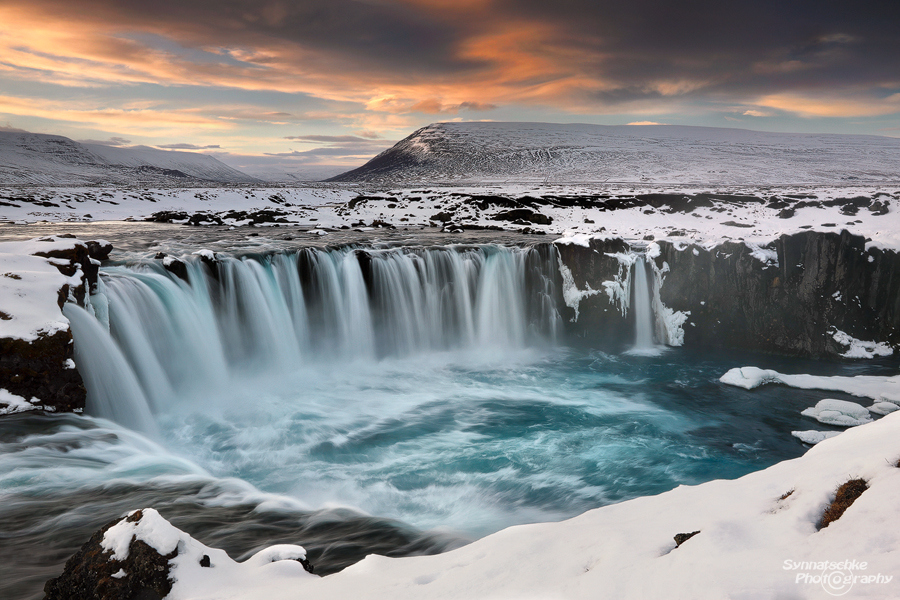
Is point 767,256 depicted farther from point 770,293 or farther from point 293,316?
point 293,316

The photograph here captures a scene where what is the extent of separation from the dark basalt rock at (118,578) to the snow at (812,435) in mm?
10819

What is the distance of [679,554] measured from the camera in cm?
286

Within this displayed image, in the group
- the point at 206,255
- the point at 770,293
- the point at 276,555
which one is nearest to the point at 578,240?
the point at 770,293

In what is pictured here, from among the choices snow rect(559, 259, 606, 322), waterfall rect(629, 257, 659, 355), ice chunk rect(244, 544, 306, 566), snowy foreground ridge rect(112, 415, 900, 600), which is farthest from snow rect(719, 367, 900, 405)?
ice chunk rect(244, 544, 306, 566)

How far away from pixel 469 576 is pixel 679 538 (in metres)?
1.30

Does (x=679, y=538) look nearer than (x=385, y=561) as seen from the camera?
Yes

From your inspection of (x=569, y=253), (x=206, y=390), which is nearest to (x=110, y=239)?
(x=206, y=390)

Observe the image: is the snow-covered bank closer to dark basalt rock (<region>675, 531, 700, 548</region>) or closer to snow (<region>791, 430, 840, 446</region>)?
→ snow (<region>791, 430, 840, 446</region>)

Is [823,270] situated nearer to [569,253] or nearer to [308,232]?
[569,253]

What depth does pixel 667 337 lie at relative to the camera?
645 inches

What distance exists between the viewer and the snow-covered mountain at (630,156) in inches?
4038

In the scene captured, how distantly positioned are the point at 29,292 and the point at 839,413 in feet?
48.9

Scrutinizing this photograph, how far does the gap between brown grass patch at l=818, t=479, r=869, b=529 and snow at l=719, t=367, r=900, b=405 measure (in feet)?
35.5

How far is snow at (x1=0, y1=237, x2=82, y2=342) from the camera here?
715cm
